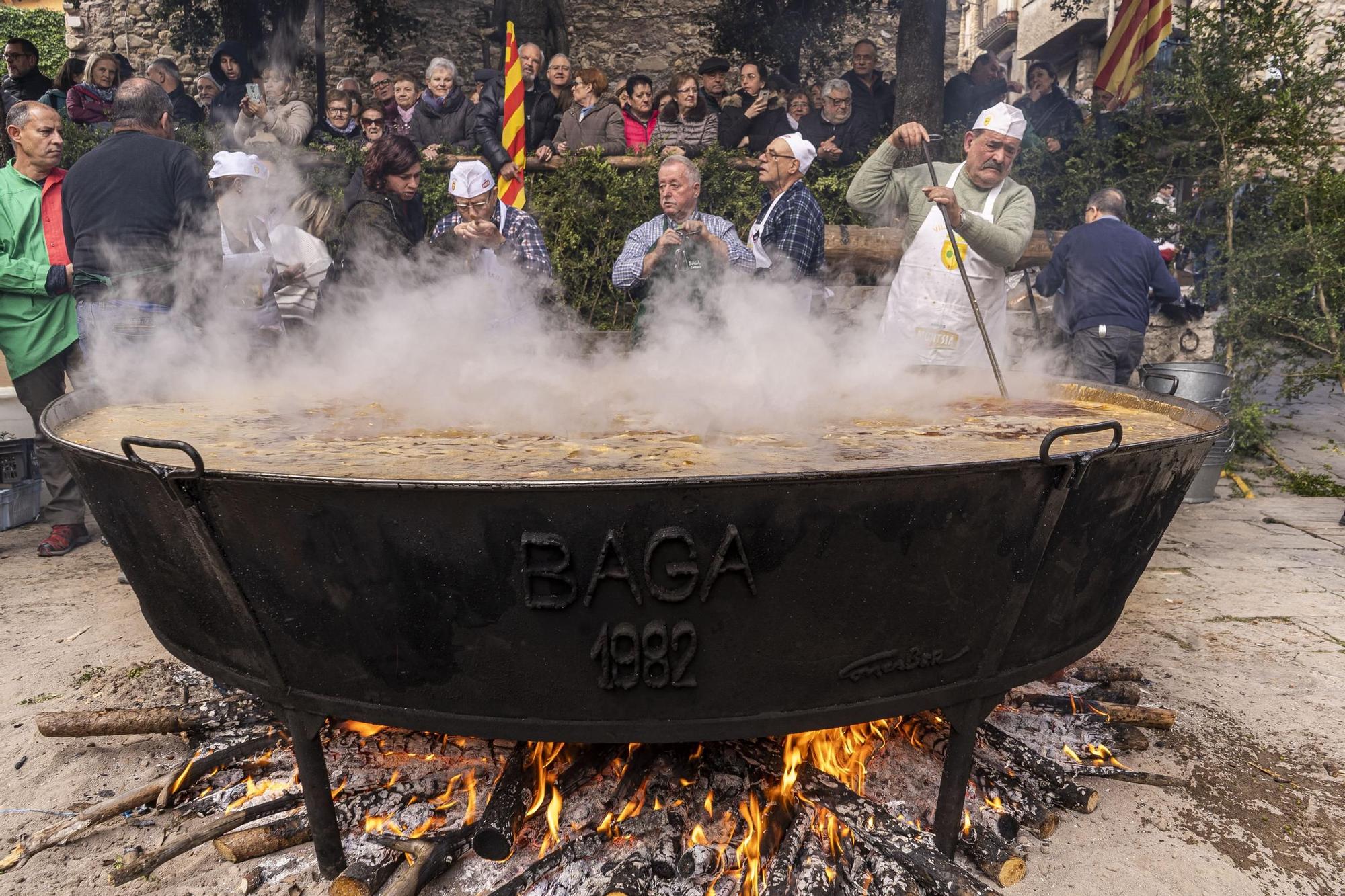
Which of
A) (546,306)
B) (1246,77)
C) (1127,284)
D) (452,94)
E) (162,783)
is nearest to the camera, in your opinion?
(162,783)

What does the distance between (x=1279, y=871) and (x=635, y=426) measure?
6.98 feet

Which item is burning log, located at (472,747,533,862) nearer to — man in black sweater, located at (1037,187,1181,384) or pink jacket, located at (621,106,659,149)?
man in black sweater, located at (1037,187,1181,384)

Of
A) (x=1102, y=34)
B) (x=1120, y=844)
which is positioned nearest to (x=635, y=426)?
(x=1120, y=844)

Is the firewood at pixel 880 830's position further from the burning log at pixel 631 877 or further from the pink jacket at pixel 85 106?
the pink jacket at pixel 85 106

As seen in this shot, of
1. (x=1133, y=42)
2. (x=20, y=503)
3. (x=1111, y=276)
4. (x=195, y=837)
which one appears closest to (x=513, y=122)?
(x=20, y=503)

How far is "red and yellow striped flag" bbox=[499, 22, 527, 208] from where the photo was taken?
7770mm

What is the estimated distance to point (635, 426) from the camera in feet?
8.61

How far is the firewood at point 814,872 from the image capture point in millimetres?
2230

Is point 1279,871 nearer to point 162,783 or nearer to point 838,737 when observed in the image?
point 838,737

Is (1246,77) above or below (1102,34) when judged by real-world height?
below

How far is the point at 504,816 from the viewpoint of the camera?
7.72ft

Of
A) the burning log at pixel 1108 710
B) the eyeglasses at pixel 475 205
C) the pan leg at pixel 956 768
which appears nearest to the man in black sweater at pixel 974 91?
the eyeglasses at pixel 475 205

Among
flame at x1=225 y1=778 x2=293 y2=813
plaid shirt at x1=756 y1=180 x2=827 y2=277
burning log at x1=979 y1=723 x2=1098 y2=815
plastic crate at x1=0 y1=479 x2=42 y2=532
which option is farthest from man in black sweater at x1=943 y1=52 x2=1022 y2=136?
flame at x1=225 y1=778 x2=293 y2=813

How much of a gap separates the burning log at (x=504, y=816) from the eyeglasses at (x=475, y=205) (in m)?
3.22
